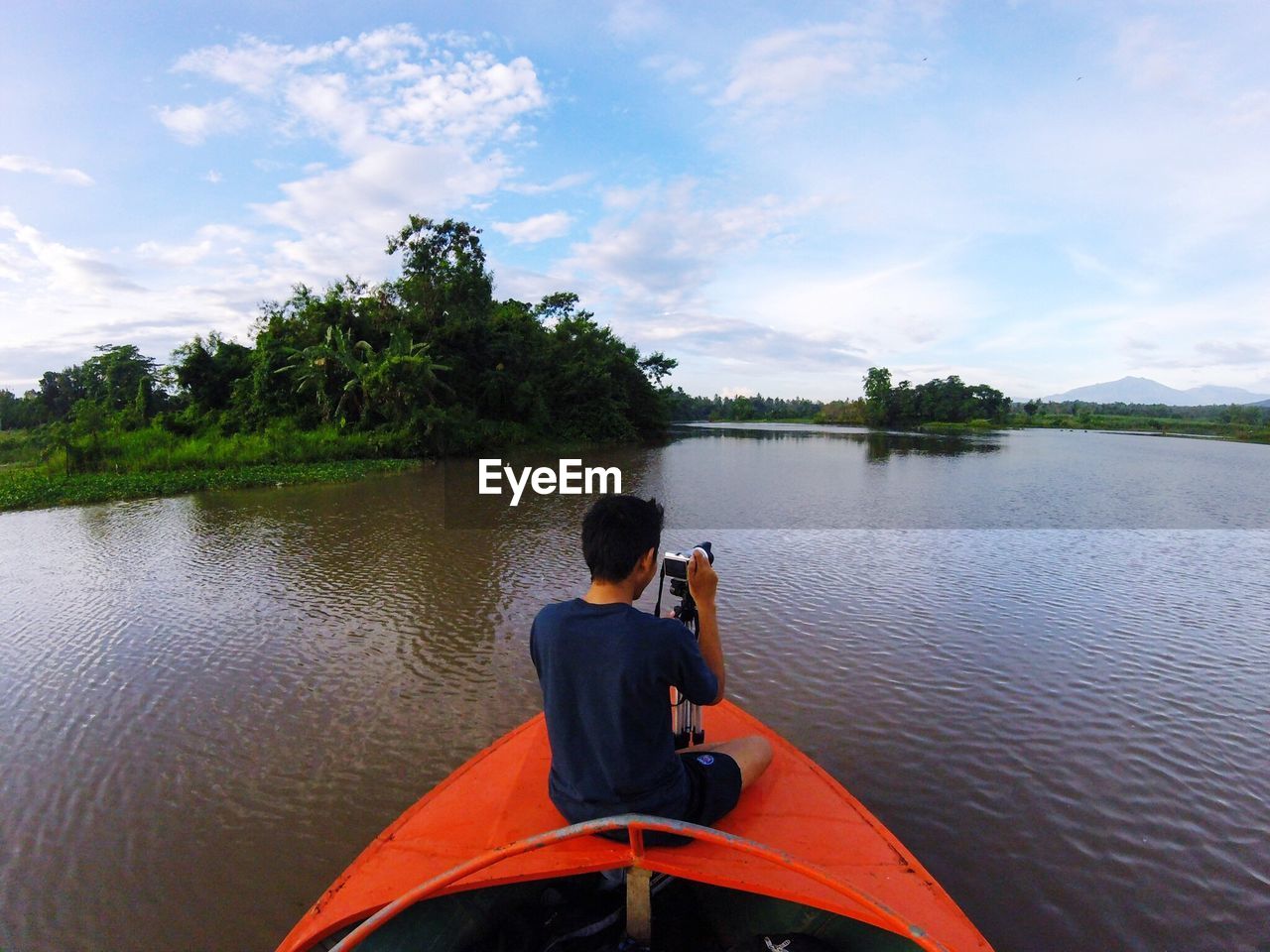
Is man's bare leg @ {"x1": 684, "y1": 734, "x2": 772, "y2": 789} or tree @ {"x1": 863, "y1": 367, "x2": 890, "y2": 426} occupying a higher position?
tree @ {"x1": 863, "y1": 367, "x2": 890, "y2": 426}

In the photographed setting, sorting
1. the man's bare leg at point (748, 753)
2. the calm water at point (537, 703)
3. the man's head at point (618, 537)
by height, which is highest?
the man's head at point (618, 537)

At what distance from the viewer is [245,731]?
4.15m

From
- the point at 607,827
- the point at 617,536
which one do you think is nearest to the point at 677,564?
the point at 617,536

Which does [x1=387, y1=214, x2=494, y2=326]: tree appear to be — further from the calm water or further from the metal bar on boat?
the metal bar on boat

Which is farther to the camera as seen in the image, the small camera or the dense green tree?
the dense green tree

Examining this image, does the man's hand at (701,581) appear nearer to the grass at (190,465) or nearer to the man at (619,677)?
the man at (619,677)

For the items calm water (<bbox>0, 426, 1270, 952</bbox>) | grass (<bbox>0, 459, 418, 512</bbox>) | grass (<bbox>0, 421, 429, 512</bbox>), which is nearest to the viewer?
calm water (<bbox>0, 426, 1270, 952</bbox>)

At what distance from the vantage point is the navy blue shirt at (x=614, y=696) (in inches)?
73.0

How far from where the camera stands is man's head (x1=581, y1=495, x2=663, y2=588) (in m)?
1.96

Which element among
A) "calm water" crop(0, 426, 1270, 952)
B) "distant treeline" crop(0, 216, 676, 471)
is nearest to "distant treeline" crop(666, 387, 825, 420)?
"distant treeline" crop(0, 216, 676, 471)

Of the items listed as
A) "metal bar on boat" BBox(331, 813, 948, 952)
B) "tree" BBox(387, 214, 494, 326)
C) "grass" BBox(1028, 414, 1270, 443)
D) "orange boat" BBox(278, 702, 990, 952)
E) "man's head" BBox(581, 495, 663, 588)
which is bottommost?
"orange boat" BBox(278, 702, 990, 952)

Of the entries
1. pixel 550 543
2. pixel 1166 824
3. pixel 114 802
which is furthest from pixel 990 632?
pixel 114 802

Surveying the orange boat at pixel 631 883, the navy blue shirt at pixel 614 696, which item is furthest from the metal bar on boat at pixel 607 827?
the navy blue shirt at pixel 614 696

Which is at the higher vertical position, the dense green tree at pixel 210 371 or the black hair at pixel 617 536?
the dense green tree at pixel 210 371
